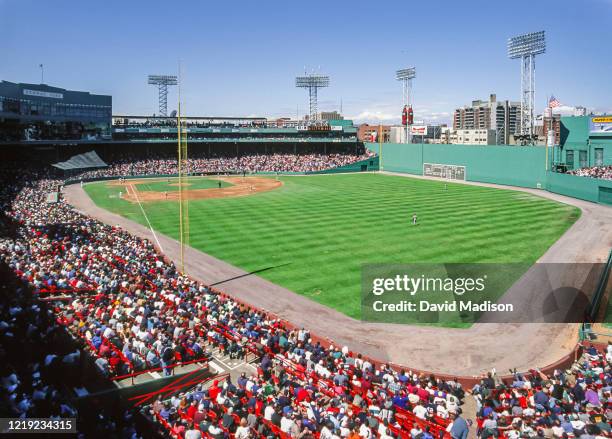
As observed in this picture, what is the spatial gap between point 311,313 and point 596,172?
49.1 m

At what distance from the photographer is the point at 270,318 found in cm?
1998

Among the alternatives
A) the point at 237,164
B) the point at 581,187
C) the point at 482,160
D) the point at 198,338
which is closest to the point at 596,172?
the point at 581,187

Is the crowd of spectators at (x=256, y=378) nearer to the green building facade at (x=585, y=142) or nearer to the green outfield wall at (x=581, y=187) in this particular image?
the green outfield wall at (x=581, y=187)

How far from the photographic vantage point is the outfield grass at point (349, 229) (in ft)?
94.8

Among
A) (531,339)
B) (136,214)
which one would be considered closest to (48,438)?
(531,339)

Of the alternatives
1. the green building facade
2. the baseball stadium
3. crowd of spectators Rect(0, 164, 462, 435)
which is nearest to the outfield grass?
the baseball stadium

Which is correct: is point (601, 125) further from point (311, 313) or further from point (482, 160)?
point (311, 313)

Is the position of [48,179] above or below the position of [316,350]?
above

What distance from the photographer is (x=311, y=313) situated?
21641 mm

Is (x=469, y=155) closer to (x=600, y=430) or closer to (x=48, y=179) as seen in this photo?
(x=48, y=179)

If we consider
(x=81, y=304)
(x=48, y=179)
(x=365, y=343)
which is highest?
(x=48, y=179)

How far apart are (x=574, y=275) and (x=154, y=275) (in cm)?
2274

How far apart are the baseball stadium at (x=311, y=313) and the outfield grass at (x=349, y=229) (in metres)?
0.27

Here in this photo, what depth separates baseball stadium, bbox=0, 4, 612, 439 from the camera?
11617mm
